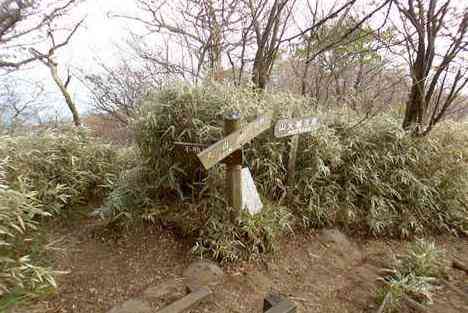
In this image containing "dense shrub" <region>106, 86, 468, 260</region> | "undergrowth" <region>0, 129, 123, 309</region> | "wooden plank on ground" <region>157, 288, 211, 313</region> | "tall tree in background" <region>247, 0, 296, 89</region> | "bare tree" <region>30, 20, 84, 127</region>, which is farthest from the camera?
"bare tree" <region>30, 20, 84, 127</region>

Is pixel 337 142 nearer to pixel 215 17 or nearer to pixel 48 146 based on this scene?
pixel 215 17

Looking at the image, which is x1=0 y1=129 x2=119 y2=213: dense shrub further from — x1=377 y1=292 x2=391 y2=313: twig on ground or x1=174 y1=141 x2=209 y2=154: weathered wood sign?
x1=377 y1=292 x2=391 y2=313: twig on ground

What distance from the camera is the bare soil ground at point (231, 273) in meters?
1.69

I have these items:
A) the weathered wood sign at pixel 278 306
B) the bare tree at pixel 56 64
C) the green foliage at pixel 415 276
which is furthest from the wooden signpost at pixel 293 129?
the bare tree at pixel 56 64

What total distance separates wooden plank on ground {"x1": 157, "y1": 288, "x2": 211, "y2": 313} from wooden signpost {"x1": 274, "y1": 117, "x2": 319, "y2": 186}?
127cm

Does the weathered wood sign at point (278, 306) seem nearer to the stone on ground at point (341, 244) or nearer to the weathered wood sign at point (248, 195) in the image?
the weathered wood sign at point (248, 195)

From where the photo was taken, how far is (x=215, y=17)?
12.8 feet

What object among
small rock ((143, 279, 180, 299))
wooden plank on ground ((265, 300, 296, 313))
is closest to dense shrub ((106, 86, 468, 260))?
small rock ((143, 279, 180, 299))

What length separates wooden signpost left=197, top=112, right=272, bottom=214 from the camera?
1.63 meters

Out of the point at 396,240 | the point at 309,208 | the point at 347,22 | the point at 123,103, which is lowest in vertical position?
the point at 396,240

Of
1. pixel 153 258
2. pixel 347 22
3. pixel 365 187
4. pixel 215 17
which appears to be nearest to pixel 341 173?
pixel 365 187

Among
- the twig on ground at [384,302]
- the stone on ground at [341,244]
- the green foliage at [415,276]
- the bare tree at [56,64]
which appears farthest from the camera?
the bare tree at [56,64]

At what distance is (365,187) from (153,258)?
2292 millimetres

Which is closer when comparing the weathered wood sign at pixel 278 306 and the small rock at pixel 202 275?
the weathered wood sign at pixel 278 306
